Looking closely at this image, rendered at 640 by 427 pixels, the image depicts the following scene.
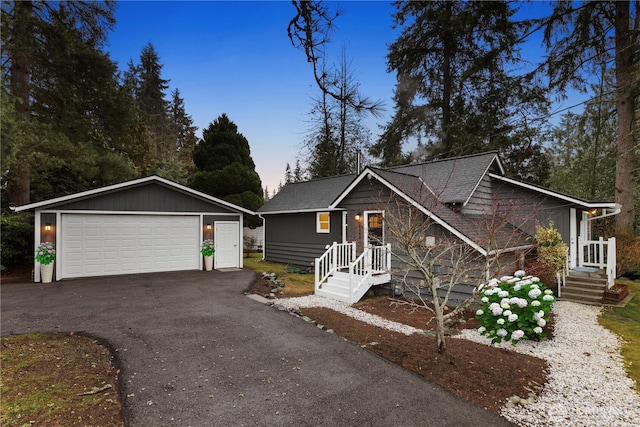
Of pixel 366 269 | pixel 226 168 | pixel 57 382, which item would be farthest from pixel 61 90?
pixel 366 269

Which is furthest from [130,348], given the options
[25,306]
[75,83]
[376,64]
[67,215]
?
[75,83]

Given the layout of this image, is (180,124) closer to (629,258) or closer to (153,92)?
A: (153,92)

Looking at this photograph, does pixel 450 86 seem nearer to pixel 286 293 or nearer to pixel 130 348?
pixel 286 293

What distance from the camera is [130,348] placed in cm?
495

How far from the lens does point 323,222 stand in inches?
532

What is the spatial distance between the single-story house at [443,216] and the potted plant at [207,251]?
394cm

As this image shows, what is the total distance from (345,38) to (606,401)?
5.41 meters

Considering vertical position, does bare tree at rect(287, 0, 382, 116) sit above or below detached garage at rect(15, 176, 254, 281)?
above

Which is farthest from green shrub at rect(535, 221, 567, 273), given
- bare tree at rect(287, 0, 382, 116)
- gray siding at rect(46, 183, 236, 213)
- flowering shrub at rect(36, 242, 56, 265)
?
flowering shrub at rect(36, 242, 56, 265)

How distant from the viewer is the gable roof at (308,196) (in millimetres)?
14180

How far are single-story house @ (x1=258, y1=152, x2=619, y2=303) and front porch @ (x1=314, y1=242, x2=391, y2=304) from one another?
Answer: 0.10 ft

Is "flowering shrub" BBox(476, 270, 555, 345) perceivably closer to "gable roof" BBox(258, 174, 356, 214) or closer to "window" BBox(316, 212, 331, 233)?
"window" BBox(316, 212, 331, 233)

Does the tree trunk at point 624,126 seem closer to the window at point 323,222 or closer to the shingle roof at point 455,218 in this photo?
the shingle roof at point 455,218

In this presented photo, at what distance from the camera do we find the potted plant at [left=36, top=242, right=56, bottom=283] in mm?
9930
